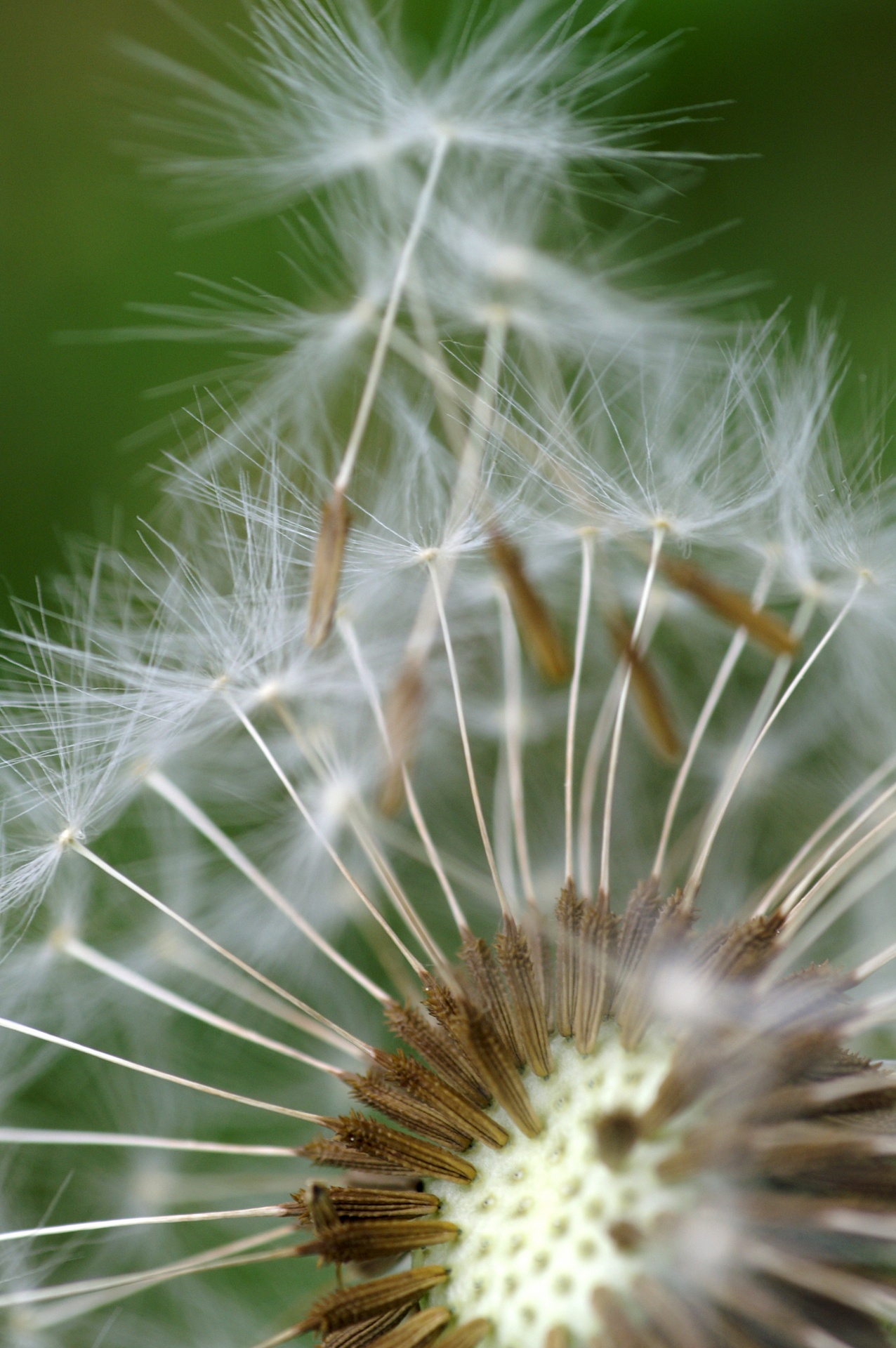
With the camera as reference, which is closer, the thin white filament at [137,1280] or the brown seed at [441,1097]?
the brown seed at [441,1097]

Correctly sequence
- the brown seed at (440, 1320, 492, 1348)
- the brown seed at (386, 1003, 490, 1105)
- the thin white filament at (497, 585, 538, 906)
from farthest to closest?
1. the thin white filament at (497, 585, 538, 906)
2. the brown seed at (386, 1003, 490, 1105)
3. the brown seed at (440, 1320, 492, 1348)

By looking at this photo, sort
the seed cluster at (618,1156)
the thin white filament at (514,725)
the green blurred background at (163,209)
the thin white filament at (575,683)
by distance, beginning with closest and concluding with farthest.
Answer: the seed cluster at (618,1156) → the thin white filament at (575,683) → the thin white filament at (514,725) → the green blurred background at (163,209)

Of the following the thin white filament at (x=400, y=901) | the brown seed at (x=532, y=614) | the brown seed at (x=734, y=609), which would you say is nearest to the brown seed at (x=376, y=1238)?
the thin white filament at (x=400, y=901)

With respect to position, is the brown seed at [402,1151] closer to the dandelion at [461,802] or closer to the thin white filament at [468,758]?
the dandelion at [461,802]

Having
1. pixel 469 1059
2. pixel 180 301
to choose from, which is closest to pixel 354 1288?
pixel 469 1059

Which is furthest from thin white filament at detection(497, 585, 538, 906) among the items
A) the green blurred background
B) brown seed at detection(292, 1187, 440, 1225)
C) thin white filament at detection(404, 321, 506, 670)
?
the green blurred background

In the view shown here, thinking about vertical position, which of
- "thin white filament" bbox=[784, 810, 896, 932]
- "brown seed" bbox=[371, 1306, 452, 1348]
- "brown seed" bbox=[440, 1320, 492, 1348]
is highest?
"thin white filament" bbox=[784, 810, 896, 932]

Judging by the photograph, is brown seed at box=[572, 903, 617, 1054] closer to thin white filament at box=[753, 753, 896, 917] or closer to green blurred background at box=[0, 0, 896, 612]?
thin white filament at box=[753, 753, 896, 917]

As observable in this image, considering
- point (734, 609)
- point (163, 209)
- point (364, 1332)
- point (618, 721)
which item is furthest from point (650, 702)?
point (163, 209)
